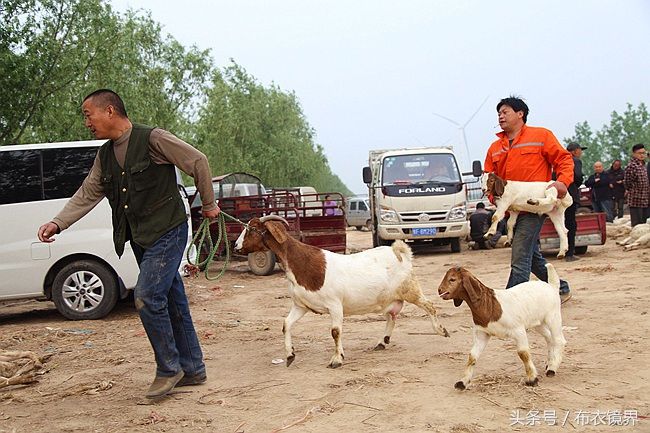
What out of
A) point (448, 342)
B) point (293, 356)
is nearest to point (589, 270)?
point (448, 342)

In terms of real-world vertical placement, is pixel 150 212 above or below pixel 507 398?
above

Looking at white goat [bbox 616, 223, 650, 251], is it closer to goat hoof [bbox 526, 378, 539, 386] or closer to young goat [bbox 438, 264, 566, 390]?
young goat [bbox 438, 264, 566, 390]

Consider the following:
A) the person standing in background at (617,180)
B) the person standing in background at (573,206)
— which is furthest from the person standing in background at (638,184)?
the person standing in background at (617,180)

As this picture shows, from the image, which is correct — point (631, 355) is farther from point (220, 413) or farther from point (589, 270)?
point (589, 270)

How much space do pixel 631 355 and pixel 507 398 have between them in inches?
63.7

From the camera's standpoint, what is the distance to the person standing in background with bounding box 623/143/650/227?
14.5 m

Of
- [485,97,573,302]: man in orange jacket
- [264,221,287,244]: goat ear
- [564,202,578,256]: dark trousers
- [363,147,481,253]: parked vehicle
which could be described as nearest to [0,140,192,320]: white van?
[264,221,287,244]: goat ear

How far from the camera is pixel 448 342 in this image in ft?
21.9

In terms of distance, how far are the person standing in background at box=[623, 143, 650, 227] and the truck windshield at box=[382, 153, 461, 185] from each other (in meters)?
3.89

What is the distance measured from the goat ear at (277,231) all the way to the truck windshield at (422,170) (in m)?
11.1

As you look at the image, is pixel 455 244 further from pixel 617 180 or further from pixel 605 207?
pixel 605 207

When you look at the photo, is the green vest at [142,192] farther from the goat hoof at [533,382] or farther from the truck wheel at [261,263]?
the truck wheel at [261,263]

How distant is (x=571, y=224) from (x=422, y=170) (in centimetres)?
539

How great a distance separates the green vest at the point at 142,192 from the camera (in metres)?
5.12
